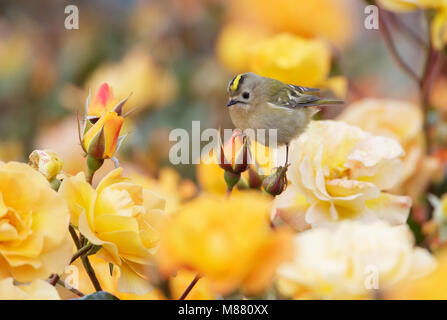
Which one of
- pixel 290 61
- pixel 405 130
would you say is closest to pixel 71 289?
pixel 290 61

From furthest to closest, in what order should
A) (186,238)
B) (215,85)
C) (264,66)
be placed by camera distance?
(215,85) < (264,66) < (186,238)

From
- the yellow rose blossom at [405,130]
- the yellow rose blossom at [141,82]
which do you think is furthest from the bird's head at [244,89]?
the yellow rose blossom at [141,82]

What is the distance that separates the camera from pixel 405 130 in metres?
0.58

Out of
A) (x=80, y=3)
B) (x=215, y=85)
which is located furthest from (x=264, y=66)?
(x=80, y=3)

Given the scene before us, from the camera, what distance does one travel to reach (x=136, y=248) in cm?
34

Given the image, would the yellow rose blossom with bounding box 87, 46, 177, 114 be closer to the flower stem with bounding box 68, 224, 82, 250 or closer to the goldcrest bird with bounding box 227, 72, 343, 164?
the goldcrest bird with bounding box 227, 72, 343, 164

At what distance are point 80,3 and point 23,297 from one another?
4.10 ft

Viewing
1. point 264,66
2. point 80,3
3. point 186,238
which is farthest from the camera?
point 80,3

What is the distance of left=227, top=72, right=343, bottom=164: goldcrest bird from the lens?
458mm

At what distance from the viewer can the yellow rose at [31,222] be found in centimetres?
31

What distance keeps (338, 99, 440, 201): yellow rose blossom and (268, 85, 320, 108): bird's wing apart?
4cm

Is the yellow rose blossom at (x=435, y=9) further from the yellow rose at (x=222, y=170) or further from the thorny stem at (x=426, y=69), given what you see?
the yellow rose at (x=222, y=170)
